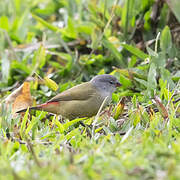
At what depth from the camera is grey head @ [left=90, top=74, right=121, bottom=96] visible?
528cm

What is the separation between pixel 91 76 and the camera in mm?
6320

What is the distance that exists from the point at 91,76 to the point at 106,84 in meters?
1.00

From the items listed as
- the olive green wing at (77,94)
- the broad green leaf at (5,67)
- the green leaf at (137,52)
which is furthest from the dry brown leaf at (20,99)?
the green leaf at (137,52)

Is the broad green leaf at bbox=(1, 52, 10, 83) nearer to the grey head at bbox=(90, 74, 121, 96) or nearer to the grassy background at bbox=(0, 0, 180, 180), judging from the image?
the grassy background at bbox=(0, 0, 180, 180)

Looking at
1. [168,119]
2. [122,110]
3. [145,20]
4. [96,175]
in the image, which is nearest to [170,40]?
[145,20]

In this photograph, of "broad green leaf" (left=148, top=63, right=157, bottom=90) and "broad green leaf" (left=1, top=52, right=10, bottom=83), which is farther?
"broad green leaf" (left=1, top=52, right=10, bottom=83)

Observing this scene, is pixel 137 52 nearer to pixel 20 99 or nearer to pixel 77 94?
pixel 77 94

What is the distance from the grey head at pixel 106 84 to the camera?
528 cm

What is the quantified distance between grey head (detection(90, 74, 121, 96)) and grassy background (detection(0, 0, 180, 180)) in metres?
0.12

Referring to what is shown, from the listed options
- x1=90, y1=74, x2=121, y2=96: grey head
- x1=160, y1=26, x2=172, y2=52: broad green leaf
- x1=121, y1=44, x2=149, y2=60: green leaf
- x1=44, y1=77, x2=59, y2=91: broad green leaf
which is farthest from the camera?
x1=121, y1=44, x2=149, y2=60: green leaf

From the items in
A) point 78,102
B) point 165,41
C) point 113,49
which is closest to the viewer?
point 78,102

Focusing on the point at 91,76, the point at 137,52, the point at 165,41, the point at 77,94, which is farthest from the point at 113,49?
the point at 77,94

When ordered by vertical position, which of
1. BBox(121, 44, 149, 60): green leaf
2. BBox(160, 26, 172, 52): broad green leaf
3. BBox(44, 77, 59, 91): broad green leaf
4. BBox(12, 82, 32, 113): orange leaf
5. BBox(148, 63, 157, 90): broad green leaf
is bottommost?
BBox(12, 82, 32, 113): orange leaf

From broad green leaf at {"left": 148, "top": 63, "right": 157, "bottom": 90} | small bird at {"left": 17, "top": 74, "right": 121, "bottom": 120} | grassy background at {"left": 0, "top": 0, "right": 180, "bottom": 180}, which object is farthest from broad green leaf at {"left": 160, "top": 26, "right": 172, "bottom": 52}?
small bird at {"left": 17, "top": 74, "right": 121, "bottom": 120}
